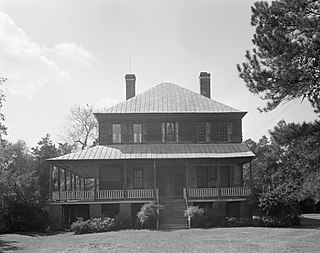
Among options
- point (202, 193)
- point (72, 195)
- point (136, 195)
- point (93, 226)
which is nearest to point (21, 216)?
point (72, 195)

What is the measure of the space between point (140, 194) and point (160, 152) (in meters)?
3.67

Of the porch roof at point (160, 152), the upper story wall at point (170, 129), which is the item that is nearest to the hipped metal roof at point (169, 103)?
the upper story wall at point (170, 129)

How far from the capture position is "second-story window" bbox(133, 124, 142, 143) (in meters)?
38.0

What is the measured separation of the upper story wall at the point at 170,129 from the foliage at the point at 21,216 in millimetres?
8034

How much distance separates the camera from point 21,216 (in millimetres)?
31922

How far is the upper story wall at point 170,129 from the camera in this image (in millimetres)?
37906

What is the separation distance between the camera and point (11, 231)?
31.4 metres

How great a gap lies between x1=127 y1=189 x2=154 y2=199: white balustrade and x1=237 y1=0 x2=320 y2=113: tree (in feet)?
54.1

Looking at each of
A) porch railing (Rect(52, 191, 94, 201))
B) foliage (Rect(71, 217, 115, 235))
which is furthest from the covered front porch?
foliage (Rect(71, 217, 115, 235))

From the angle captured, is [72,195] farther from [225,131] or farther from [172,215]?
[225,131]

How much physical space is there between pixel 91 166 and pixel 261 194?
12844 millimetres

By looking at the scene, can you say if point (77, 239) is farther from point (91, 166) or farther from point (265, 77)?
point (265, 77)

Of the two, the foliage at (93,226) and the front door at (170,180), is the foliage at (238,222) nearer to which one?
the front door at (170,180)

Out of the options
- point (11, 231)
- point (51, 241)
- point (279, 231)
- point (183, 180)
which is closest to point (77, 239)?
point (51, 241)
